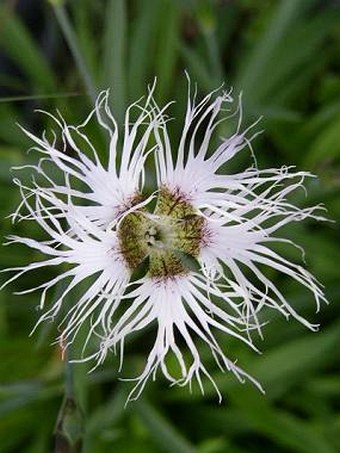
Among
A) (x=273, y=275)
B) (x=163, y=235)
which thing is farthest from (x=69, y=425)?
(x=273, y=275)

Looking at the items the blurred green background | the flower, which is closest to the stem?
the flower

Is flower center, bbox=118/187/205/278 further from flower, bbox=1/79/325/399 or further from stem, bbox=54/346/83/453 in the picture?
stem, bbox=54/346/83/453

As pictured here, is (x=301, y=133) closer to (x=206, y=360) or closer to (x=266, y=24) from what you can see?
(x=266, y=24)

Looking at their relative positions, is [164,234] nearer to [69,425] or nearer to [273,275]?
[69,425]

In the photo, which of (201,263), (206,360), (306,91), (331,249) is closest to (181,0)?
(306,91)

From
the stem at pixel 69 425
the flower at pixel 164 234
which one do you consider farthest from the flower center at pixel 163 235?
the stem at pixel 69 425
